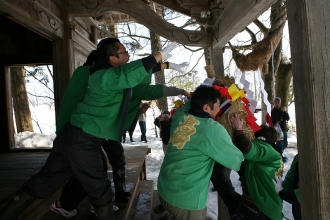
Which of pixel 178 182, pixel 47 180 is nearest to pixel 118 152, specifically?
pixel 47 180

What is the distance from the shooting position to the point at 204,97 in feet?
5.79

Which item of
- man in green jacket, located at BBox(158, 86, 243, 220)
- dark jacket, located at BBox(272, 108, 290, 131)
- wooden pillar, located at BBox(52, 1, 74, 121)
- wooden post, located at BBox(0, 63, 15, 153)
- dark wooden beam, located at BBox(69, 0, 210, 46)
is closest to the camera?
man in green jacket, located at BBox(158, 86, 243, 220)

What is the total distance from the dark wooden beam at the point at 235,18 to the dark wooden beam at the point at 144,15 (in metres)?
0.29

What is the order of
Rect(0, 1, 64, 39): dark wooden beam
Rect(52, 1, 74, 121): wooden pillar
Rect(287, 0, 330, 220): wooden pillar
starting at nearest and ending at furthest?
Rect(287, 0, 330, 220): wooden pillar
Rect(0, 1, 64, 39): dark wooden beam
Rect(52, 1, 74, 121): wooden pillar

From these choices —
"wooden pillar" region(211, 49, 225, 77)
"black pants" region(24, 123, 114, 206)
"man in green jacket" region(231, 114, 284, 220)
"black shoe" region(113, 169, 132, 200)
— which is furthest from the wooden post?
"man in green jacket" region(231, 114, 284, 220)

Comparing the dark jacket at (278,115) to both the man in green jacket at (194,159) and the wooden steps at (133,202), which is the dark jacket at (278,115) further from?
the man in green jacket at (194,159)

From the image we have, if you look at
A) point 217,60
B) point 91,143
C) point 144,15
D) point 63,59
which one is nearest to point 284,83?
point 217,60

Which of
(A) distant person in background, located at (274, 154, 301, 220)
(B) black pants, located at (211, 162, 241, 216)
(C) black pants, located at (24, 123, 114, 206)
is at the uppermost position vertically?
(C) black pants, located at (24, 123, 114, 206)

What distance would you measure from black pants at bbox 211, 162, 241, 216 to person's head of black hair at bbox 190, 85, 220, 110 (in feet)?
3.72

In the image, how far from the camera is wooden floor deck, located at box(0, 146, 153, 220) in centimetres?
207

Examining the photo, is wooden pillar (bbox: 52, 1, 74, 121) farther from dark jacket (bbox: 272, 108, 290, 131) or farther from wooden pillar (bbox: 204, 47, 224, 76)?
dark jacket (bbox: 272, 108, 290, 131)

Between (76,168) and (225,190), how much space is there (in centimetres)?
164

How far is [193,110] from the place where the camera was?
1.79m

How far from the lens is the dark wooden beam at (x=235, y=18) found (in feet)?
6.07
